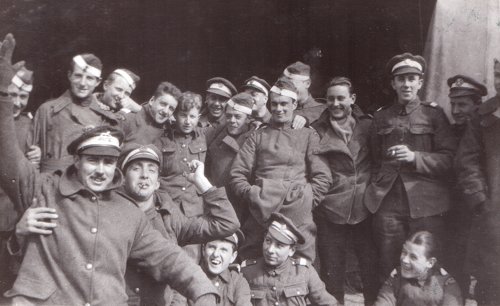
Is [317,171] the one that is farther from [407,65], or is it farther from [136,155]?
[136,155]

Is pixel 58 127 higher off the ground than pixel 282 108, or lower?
lower

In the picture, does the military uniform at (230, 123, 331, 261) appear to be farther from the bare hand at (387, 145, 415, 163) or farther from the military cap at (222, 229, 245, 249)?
the bare hand at (387, 145, 415, 163)

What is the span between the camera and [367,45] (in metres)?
7.91

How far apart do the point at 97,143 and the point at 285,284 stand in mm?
1935

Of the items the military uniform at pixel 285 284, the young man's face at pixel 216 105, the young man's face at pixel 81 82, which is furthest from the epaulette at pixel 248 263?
the young man's face at pixel 81 82

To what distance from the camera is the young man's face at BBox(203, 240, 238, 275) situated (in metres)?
4.70

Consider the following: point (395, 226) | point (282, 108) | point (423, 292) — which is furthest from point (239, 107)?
point (423, 292)

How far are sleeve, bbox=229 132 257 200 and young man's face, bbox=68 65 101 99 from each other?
1375 mm

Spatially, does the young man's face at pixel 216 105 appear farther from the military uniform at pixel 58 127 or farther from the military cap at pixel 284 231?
the military cap at pixel 284 231

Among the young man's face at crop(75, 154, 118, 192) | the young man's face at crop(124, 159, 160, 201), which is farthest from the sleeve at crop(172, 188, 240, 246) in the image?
the young man's face at crop(75, 154, 118, 192)

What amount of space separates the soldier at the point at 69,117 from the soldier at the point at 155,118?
0.58ft

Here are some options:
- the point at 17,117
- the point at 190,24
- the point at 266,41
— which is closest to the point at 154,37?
the point at 190,24

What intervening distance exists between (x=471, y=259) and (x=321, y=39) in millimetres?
3862

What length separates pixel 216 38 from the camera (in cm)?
826
